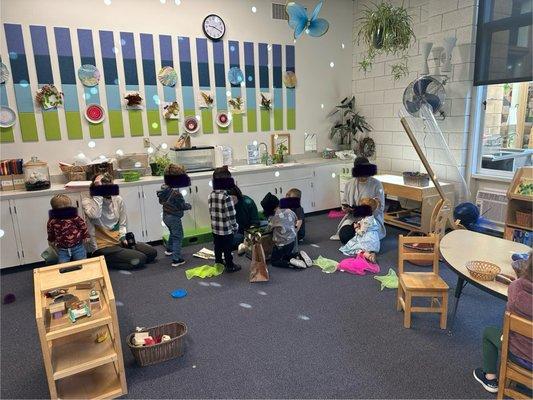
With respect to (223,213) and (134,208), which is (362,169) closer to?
(223,213)

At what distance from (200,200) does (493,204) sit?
353cm

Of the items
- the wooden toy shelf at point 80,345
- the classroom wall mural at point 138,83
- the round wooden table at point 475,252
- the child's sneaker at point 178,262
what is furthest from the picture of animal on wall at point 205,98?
the round wooden table at point 475,252

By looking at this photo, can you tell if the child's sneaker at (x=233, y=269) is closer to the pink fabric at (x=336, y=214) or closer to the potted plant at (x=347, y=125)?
the pink fabric at (x=336, y=214)

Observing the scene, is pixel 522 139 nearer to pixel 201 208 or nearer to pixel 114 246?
pixel 201 208

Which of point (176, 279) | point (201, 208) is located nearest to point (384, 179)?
point (201, 208)

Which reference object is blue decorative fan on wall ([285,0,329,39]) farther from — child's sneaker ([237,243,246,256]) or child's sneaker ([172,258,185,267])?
child's sneaker ([172,258,185,267])

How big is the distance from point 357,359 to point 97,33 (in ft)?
14.1

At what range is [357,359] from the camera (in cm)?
230

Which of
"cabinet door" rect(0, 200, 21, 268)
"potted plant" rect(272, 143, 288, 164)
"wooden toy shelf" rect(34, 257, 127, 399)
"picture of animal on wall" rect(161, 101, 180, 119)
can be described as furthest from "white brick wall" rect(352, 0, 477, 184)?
"cabinet door" rect(0, 200, 21, 268)

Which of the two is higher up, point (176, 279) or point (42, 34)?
point (42, 34)

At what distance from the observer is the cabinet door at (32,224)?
147 inches

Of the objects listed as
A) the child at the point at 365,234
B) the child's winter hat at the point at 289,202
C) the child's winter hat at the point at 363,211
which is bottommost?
the child at the point at 365,234

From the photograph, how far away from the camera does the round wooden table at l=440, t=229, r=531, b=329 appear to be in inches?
83.1

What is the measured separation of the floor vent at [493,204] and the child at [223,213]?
304 centimetres
